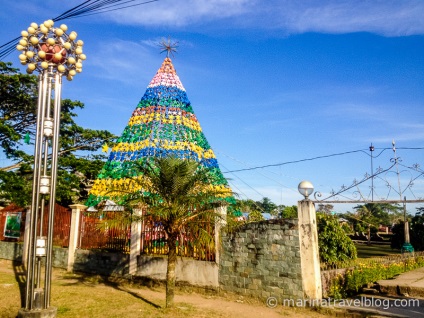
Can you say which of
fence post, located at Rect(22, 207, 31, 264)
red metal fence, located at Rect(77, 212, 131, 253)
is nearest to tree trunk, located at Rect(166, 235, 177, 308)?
red metal fence, located at Rect(77, 212, 131, 253)

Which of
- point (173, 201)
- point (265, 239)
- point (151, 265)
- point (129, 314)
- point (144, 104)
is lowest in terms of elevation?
point (129, 314)

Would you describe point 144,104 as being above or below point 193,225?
above

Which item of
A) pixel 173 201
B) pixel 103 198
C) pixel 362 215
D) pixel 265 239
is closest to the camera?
pixel 173 201

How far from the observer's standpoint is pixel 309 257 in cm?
880

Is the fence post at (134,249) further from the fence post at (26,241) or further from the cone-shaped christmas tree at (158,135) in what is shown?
the fence post at (26,241)

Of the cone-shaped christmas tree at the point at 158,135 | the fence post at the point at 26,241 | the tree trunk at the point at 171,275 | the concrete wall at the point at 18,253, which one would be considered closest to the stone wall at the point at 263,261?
the tree trunk at the point at 171,275

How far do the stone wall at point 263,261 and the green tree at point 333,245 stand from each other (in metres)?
2.73

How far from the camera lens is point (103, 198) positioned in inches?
629

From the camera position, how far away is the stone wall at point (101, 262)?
12641mm

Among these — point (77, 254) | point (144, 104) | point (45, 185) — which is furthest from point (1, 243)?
point (45, 185)

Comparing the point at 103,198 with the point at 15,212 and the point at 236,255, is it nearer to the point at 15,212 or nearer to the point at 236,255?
the point at 15,212

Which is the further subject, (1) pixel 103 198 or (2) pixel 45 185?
(1) pixel 103 198

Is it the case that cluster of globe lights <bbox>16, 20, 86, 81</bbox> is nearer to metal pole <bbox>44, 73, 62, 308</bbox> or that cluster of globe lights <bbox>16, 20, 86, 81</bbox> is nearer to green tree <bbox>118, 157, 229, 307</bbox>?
metal pole <bbox>44, 73, 62, 308</bbox>

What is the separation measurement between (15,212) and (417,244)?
75.7 feet
